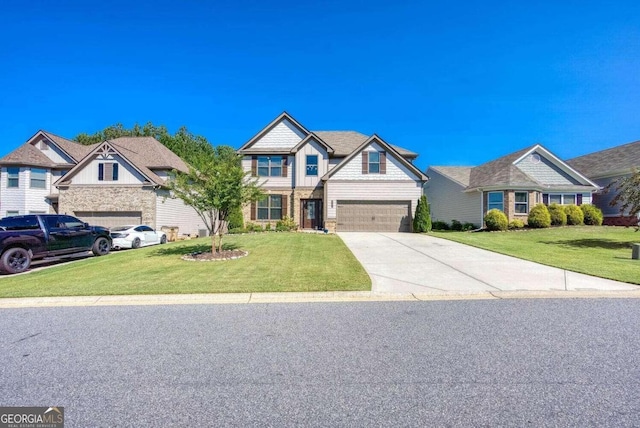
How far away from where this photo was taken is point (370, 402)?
3014 millimetres

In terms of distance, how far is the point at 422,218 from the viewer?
73.3 ft

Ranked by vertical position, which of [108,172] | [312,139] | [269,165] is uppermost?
[312,139]

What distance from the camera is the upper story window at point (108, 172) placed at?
22922mm

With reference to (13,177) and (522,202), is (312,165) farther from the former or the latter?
(13,177)

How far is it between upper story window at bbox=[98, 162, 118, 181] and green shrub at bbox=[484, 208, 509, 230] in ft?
85.0

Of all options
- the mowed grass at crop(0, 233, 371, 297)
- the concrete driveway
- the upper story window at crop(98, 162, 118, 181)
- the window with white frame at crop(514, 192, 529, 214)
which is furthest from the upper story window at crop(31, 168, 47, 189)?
the window with white frame at crop(514, 192, 529, 214)

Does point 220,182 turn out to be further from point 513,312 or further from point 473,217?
point 473,217

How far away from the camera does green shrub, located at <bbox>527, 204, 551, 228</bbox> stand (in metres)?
A: 21.8

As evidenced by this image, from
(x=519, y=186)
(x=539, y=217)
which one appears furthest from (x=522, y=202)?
(x=539, y=217)

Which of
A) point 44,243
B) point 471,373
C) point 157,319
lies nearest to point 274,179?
point 44,243

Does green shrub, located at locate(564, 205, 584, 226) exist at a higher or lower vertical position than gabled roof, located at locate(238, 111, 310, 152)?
lower

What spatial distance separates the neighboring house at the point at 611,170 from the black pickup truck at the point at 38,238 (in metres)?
32.0

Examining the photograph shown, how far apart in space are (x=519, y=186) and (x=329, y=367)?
Answer: 2394 cm

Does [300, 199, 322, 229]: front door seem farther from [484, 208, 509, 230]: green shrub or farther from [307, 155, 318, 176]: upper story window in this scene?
[484, 208, 509, 230]: green shrub
